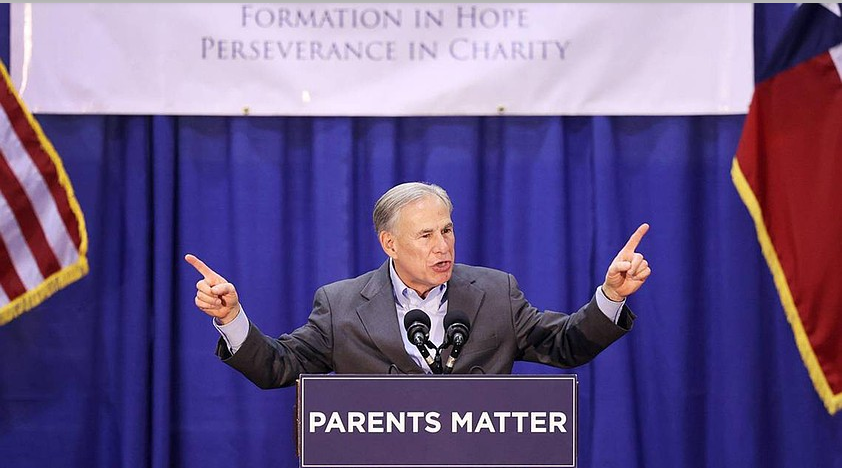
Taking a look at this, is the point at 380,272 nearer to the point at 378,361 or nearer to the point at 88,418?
the point at 378,361

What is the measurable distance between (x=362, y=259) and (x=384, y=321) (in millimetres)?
1406

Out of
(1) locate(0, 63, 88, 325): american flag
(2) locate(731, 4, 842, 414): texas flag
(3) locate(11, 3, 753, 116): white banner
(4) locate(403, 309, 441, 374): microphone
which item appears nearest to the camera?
(4) locate(403, 309, 441, 374): microphone

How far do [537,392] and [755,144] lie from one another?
2349 mm

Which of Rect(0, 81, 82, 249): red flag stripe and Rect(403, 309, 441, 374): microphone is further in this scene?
Rect(0, 81, 82, 249): red flag stripe

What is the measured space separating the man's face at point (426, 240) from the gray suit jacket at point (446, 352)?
4.5 inches

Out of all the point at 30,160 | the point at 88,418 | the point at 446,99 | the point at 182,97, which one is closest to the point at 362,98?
the point at 446,99

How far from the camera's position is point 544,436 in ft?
6.76

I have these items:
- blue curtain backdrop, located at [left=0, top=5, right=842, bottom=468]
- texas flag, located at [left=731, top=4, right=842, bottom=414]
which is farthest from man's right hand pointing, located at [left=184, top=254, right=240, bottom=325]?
texas flag, located at [left=731, top=4, right=842, bottom=414]

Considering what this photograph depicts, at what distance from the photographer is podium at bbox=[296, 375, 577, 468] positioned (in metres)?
2.04

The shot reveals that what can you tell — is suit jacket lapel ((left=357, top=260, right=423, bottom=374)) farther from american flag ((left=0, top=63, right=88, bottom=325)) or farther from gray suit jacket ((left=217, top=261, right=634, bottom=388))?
american flag ((left=0, top=63, right=88, bottom=325))

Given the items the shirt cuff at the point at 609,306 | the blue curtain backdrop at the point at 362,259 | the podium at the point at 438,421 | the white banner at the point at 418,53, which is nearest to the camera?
the podium at the point at 438,421

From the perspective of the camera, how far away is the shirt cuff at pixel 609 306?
9.47ft

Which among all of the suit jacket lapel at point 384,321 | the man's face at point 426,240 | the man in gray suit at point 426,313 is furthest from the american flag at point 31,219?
the man's face at point 426,240

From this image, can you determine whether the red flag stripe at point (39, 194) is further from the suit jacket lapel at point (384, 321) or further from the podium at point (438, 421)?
the podium at point (438, 421)
